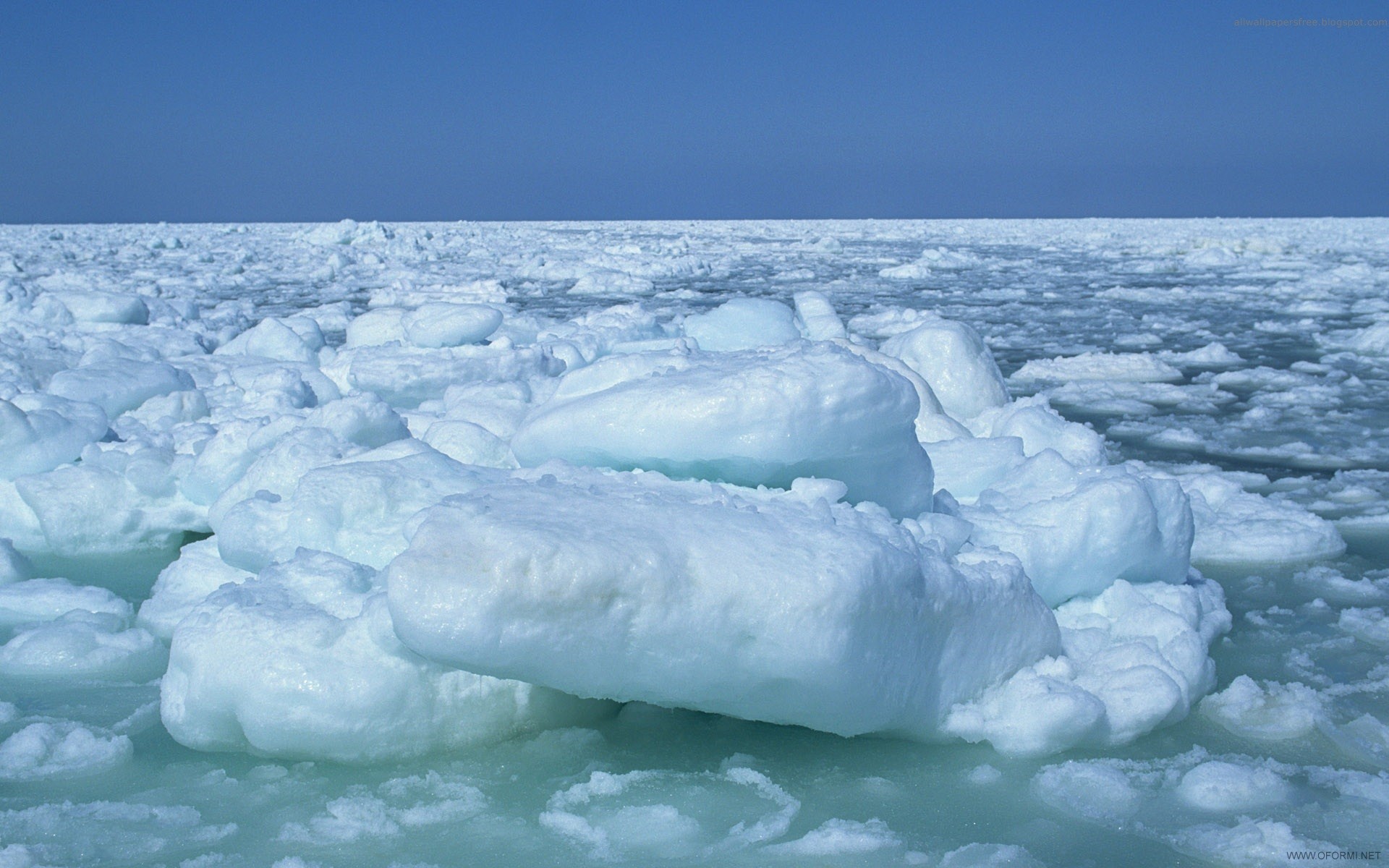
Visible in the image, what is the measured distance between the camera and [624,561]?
210 centimetres

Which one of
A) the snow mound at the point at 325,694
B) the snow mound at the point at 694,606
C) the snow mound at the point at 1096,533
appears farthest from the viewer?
the snow mound at the point at 1096,533

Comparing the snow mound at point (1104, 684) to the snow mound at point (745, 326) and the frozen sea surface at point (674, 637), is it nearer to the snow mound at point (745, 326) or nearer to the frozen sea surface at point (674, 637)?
the frozen sea surface at point (674, 637)

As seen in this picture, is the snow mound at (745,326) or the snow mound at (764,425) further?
the snow mound at (745,326)

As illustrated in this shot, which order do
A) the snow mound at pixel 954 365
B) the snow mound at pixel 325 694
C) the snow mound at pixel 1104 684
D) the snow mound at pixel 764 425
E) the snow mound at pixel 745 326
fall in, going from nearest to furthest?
the snow mound at pixel 325 694 < the snow mound at pixel 1104 684 < the snow mound at pixel 764 425 < the snow mound at pixel 954 365 < the snow mound at pixel 745 326

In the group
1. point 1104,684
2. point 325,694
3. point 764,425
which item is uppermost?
point 764,425

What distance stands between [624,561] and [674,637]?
0.18m

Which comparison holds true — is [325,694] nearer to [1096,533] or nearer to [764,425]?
[764,425]

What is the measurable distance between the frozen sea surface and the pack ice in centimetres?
1

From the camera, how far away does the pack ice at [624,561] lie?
213 cm

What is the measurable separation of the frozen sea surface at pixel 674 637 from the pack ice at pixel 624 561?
0.04ft

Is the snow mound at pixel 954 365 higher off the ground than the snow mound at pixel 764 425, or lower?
lower

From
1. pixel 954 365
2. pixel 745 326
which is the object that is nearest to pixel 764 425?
pixel 954 365

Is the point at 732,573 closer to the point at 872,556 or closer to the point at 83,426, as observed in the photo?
the point at 872,556

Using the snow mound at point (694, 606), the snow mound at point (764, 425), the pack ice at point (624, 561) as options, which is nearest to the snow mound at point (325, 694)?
the pack ice at point (624, 561)
